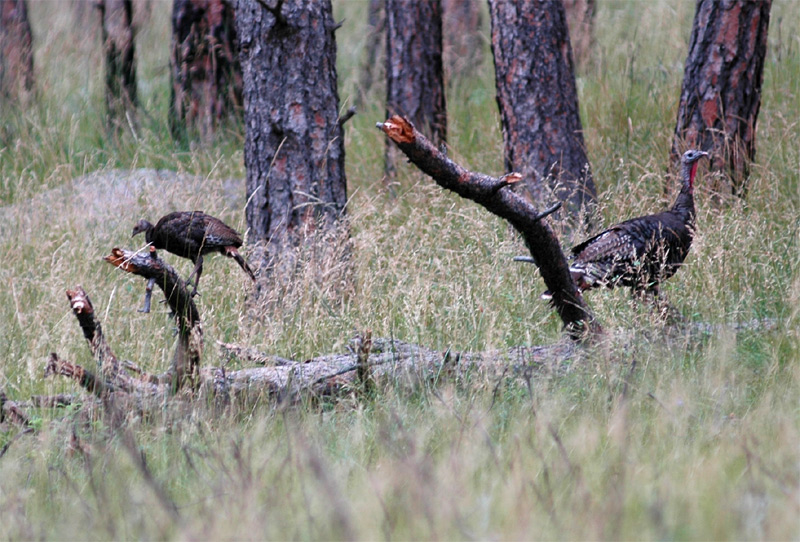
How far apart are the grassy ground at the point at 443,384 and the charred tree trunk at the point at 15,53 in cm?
75

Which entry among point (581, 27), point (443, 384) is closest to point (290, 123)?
point (443, 384)

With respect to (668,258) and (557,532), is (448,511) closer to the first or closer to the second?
(557,532)

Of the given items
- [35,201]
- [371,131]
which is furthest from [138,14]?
[35,201]

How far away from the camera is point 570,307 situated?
14.9ft

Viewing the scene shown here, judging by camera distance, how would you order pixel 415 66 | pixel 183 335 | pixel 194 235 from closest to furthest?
pixel 183 335, pixel 194 235, pixel 415 66

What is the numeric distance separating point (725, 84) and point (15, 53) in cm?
852

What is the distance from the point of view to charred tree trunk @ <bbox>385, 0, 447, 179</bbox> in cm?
902

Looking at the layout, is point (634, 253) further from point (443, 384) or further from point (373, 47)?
point (373, 47)

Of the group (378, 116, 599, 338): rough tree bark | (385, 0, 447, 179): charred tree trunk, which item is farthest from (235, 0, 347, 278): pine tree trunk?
(385, 0, 447, 179): charred tree trunk

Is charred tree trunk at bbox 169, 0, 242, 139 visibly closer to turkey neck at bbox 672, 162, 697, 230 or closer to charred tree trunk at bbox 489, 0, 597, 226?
charred tree trunk at bbox 489, 0, 597, 226

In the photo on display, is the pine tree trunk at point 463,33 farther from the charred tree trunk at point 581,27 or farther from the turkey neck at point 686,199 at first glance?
the turkey neck at point 686,199

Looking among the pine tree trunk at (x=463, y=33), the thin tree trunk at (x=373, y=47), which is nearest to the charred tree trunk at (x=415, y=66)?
the thin tree trunk at (x=373, y=47)

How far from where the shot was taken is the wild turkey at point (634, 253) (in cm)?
500

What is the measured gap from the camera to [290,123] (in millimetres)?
5707
